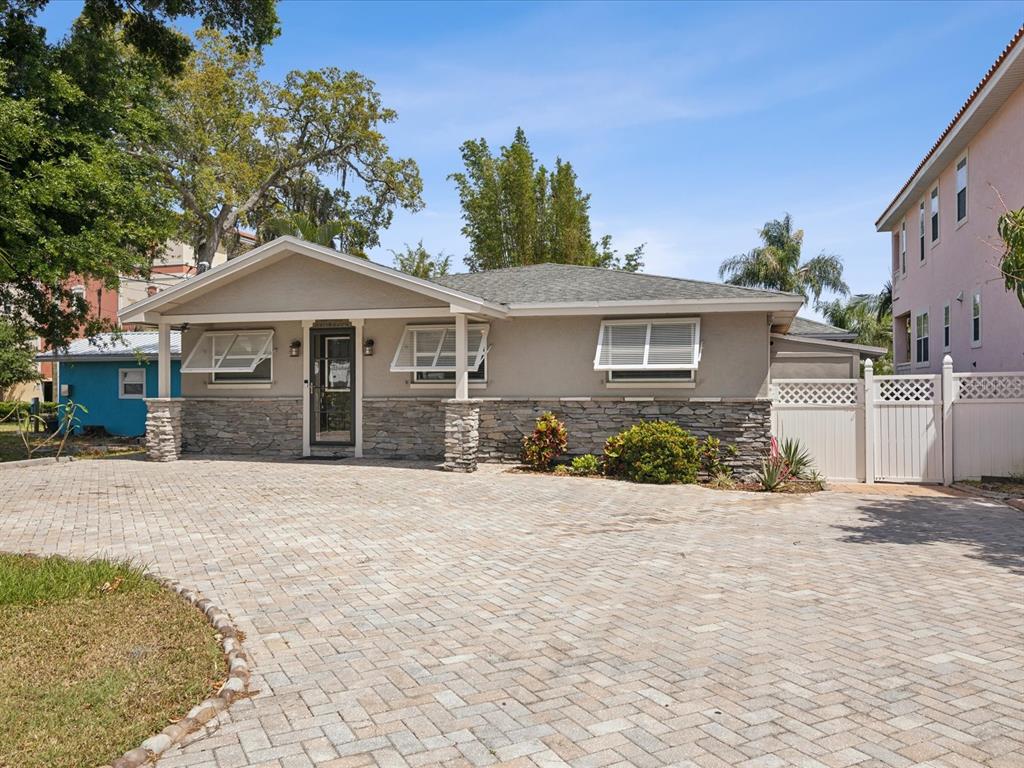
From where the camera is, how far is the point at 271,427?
51.4 feet

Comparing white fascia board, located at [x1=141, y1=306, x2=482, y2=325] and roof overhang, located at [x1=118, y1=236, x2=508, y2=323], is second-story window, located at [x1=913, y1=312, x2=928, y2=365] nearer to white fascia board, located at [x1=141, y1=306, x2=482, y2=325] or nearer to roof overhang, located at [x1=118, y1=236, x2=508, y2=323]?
roof overhang, located at [x1=118, y1=236, x2=508, y2=323]

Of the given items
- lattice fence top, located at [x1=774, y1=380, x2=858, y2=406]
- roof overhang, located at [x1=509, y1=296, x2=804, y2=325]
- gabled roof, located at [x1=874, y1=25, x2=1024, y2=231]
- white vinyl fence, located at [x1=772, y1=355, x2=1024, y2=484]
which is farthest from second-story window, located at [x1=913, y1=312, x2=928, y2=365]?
lattice fence top, located at [x1=774, y1=380, x2=858, y2=406]

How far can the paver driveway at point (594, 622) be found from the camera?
3.49 meters

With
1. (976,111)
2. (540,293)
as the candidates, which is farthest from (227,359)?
(976,111)

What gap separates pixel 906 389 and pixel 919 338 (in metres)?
10.3

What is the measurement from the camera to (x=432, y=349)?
14523 mm

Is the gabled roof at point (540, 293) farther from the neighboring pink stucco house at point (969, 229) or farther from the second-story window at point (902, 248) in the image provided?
the second-story window at point (902, 248)

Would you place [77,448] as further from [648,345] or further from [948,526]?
[948,526]

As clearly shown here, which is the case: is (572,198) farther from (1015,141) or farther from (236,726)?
(236,726)

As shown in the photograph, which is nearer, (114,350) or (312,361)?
(312,361)

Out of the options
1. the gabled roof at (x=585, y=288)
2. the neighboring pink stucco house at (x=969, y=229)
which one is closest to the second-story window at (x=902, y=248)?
the neighboring pink stucco house at (x=969, y=229)

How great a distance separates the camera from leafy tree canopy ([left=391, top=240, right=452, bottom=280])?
3262 centimetres

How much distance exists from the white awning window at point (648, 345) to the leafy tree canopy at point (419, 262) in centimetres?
1989

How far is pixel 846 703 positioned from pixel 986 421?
10.1 meters
